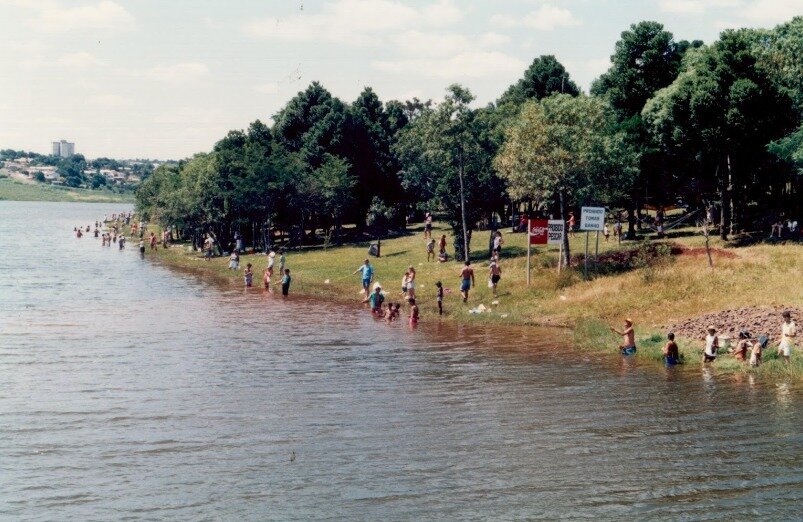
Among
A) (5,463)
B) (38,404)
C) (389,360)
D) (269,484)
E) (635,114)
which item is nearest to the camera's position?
(269,484)

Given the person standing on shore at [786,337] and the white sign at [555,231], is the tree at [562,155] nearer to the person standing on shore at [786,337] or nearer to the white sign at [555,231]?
the white sign at [555,231]

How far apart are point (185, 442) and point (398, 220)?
76.8 meters

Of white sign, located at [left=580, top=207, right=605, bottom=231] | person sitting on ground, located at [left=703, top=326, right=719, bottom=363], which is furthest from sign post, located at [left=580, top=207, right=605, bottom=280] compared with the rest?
person sitting on ground, located at [left=703, top=326, right=719, bottom=363]

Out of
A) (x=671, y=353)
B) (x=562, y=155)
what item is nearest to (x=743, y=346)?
(x=671, y=353)

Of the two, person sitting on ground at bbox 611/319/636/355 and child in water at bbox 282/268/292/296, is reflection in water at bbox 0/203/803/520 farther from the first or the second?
child in water at bbox 282/268/292/296

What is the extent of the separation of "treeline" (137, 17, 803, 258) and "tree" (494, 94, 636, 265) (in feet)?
0.26

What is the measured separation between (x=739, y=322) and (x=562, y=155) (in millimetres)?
16364

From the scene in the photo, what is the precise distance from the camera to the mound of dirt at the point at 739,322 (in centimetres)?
3066

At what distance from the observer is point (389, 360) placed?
3023cm

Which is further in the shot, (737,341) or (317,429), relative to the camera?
(737,341)

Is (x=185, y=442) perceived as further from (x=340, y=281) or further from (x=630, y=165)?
(x=630, y=165)

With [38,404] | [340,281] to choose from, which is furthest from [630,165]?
[38,404]

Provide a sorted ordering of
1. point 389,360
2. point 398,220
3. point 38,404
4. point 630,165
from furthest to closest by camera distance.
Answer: point 398,220 < point 630,165 < point 389,360 < point 38,404

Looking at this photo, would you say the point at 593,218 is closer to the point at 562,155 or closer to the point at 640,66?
the point at 562,155
